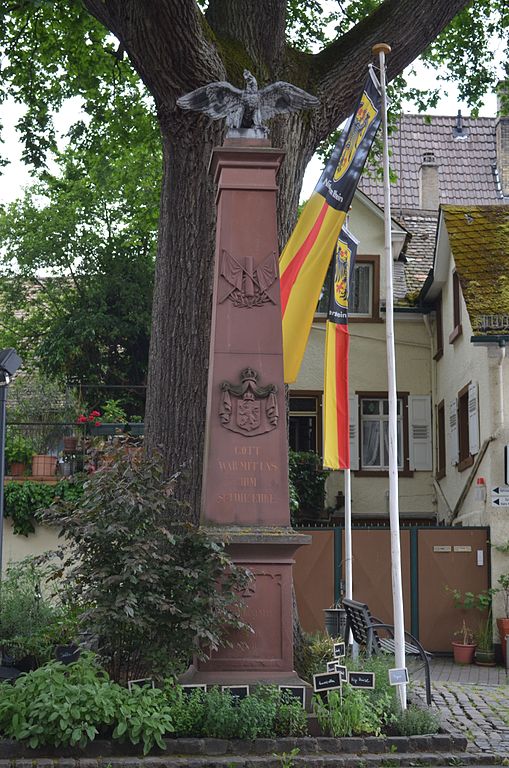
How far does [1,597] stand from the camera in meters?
13.0

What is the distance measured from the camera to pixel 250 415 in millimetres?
9539

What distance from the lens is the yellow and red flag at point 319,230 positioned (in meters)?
10.6

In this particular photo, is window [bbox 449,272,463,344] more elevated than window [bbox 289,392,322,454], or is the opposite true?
window [bbox 449,272,463,344]

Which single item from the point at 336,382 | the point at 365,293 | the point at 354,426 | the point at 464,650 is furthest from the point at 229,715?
the point at 365,293

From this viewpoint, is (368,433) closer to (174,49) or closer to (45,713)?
(174,49)

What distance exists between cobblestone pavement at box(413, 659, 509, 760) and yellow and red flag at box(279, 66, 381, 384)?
346 cm

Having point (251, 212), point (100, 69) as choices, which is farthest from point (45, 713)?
point (100, 69)

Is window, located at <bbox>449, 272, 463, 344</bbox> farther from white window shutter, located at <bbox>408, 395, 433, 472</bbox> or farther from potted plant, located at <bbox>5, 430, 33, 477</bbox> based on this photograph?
potted plant, located at <bbox>5, 430, 33, 477</bbox>

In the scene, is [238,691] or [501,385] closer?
[238,691]

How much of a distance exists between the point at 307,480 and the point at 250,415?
1417 centimetres

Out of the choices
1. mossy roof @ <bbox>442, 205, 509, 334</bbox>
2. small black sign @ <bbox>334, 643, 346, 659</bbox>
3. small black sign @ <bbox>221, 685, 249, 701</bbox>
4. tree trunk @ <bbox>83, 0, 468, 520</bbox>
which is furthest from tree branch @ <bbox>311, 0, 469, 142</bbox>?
mossy roof @ <bbox>442, 205, 509, 334</bbox>

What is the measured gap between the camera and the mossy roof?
1975cm

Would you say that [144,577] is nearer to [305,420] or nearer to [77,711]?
[77,711]

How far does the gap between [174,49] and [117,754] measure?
22.6ft
